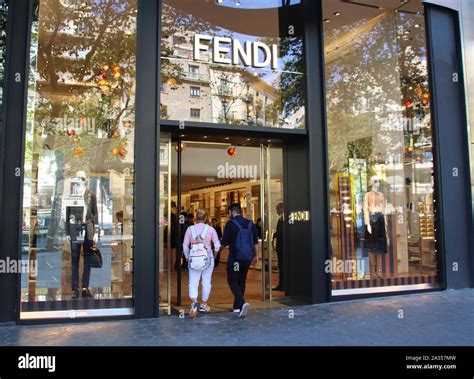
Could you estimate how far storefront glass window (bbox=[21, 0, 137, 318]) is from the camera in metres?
6.63

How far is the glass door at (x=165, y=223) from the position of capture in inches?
290

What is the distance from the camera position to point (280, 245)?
336 inches

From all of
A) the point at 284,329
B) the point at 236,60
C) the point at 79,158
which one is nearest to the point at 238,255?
the point at 284,329

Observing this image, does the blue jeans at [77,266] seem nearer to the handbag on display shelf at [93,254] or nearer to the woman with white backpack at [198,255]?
the handbag on display shelf at [93,254]

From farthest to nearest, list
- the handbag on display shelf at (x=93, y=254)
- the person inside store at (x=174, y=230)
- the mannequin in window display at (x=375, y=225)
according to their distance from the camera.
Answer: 1. the mannequin in window display at (x=375, y=225)
2. the person inside store at (x=174, y=230)
3. the handbag on display shelf at (x=93, y=254)

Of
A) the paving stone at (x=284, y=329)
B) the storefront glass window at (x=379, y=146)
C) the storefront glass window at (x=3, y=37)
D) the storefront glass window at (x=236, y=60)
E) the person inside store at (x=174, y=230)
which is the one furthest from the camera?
the storefront glass window at (x=379, y=146)

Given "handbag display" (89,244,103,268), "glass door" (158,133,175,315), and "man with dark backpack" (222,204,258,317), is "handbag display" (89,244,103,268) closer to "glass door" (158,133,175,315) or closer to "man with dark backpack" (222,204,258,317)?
"glass door" (158,133,175,315)

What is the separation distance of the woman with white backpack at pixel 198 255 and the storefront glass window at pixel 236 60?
1.80 m

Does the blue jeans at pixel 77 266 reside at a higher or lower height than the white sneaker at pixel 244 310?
higher

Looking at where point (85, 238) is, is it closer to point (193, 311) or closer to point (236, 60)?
point (193, 311)

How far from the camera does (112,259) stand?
695cm

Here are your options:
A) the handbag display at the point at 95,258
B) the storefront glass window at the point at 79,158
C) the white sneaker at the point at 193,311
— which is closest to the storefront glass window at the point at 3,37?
the storefront glass window at the point at 79,158

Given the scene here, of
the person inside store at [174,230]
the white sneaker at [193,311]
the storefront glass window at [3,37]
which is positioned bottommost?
the white sneaker at [193,311]
